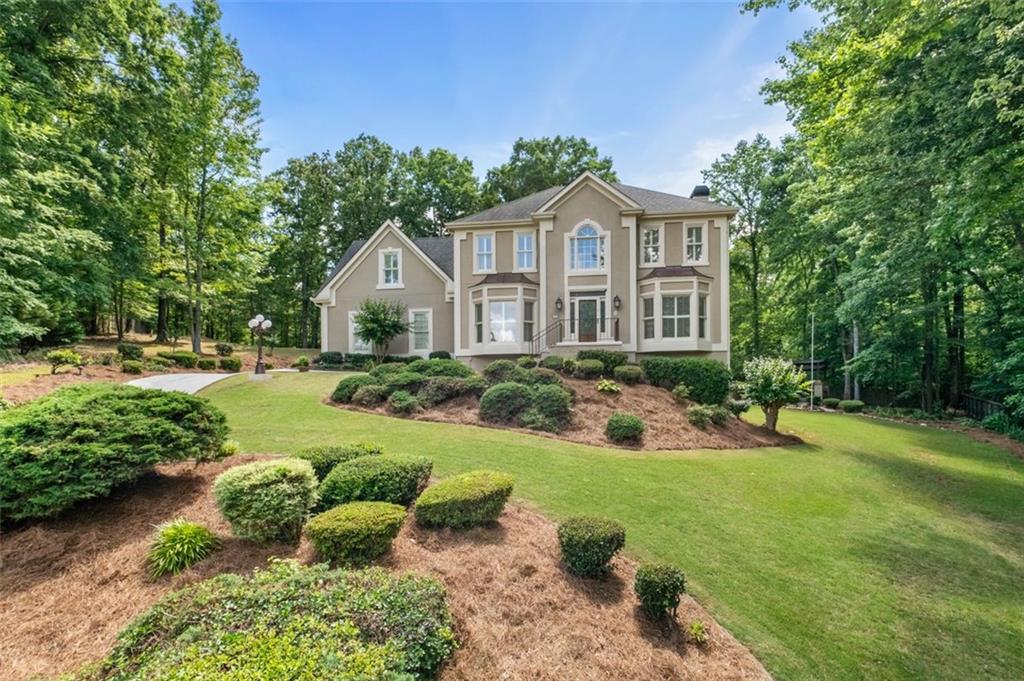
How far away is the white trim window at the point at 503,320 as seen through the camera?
62.3 feet

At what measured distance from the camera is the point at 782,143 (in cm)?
2905

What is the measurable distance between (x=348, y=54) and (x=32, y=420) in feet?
29.6

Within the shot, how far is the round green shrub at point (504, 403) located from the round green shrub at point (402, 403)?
6.11ft

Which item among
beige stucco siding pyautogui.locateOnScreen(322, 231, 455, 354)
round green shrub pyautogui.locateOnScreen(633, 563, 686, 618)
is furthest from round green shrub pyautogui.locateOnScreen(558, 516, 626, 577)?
beige stucco siding pyautogui.locateOnScreen(322, 231, 455, 354)

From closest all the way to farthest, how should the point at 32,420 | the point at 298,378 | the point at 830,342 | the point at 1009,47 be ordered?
the point at 32,420, the point at 1009,47, the point at 298,378, the point at 830,342

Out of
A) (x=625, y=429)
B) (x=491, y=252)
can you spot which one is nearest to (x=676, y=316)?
(x=491, y=252)

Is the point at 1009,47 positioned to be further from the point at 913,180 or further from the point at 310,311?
the point at 310,311

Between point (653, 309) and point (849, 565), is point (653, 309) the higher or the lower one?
the higher one

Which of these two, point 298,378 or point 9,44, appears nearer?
point 9,44

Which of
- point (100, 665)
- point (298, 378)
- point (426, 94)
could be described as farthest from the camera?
point (298, 378)

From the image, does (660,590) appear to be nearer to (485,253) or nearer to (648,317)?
(648,317)

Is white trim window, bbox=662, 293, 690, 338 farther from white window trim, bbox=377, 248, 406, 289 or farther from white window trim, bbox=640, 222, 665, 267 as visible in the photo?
white window trim, bbox=377, 248, 406, 289

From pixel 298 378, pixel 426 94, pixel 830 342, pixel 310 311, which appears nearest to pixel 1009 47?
pixel 426 94

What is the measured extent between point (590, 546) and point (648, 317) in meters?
14.8
